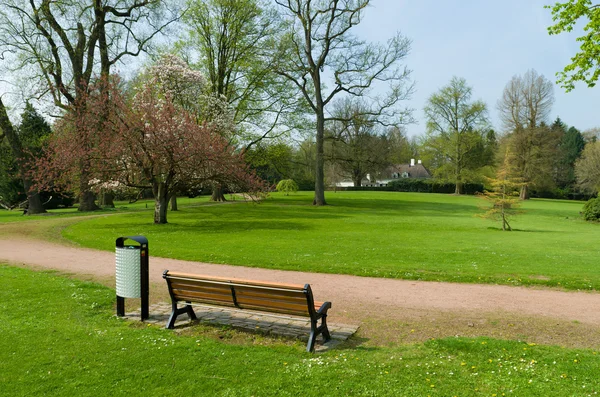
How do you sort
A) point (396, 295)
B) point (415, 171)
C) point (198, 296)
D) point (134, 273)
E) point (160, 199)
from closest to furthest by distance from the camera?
point (198, 296) → point (134, 273) → point (396, 295) → point (160, 199) → point (415, 171)

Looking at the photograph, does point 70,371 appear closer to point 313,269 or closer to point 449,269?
point 313,269

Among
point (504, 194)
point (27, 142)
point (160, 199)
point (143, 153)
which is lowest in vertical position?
point (160, 199)

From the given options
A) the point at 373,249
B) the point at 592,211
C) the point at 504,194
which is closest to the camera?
the point at 373,249

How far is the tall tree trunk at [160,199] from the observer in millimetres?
22266

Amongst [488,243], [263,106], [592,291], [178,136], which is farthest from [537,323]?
[263,106]

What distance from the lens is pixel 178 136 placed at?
70.7 ft

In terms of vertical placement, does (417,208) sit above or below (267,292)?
below

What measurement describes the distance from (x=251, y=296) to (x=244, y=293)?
110 millimetres

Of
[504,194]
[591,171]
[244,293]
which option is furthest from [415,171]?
[244,293]

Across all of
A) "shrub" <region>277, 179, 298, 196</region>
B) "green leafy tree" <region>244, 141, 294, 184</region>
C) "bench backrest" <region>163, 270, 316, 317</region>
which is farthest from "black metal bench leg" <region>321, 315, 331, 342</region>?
"shrub" <region>277, 179, 298, 196</region>

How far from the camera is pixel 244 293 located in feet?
20.3

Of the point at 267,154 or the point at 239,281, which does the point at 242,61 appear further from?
the point at 239,281

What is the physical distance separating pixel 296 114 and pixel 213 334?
3796 cm

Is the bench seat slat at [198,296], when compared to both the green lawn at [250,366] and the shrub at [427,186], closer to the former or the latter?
the green lawn at [250,366]
